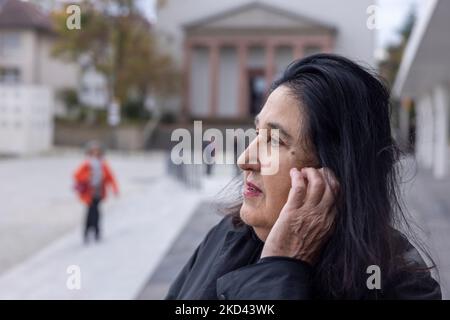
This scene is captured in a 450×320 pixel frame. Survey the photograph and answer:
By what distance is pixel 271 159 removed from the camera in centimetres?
175

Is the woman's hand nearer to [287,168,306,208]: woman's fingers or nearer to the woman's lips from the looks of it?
[287,168,306,208]: woman's fingers

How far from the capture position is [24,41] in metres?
51.8

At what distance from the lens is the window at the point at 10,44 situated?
52047 mm

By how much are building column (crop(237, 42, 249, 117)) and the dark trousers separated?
36.2 meters

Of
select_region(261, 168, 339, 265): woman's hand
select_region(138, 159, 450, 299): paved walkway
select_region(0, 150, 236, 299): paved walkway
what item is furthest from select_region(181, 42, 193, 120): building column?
select_region(261, 168, 339, 265): woman's hand

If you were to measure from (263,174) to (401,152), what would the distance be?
0.37 metres

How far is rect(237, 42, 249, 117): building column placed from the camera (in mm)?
46188

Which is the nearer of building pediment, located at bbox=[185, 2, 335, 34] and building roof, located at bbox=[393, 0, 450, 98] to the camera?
building roof, located at bbox=[393, 0, 450, 98]

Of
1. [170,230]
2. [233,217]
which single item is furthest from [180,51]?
[233,217]

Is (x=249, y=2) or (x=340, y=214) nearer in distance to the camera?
(x=340, y=214)

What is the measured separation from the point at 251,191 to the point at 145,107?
152ft

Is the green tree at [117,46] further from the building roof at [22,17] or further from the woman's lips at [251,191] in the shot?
the woman's lips at [251,191]
